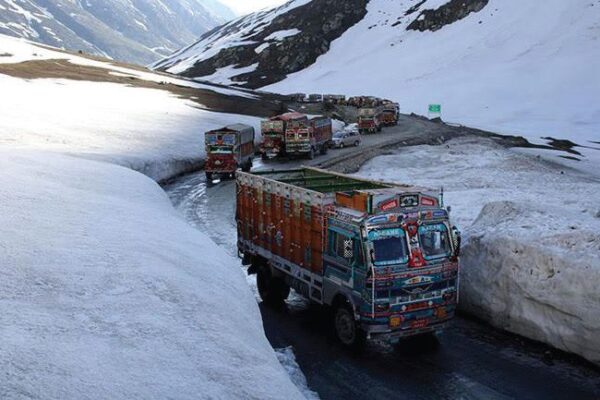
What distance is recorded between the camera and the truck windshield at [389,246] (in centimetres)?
1402

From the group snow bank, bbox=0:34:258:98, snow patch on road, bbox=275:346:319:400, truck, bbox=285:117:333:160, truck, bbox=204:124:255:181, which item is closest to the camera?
snow patch on road, bbox=275:346:319:400

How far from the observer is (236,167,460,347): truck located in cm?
1398

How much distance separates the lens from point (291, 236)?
17266mm

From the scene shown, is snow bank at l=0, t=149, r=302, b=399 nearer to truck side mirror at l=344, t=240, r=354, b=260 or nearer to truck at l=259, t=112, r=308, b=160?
truck side mirror at l=344, t=240, r=354, b=260

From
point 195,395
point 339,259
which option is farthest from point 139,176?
point 195,395

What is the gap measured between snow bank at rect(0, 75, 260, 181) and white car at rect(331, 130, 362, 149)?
11.4 metres

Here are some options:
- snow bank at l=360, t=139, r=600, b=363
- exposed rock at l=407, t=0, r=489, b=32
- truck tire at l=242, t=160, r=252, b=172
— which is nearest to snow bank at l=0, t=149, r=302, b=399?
snow bank at l=360, t=139, r=600, b=363

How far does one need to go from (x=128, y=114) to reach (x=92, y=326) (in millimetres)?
56129

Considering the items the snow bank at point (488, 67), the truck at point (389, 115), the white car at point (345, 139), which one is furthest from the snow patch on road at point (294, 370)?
the truck at point (389, 115)

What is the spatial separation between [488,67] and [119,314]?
10949cm

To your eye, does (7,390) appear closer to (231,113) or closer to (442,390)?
(442,390)

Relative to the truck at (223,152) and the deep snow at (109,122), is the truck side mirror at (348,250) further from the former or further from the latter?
the truck at (223,152)

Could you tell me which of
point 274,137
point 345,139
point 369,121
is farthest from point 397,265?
point 369,121

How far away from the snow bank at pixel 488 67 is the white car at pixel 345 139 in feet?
61.4
